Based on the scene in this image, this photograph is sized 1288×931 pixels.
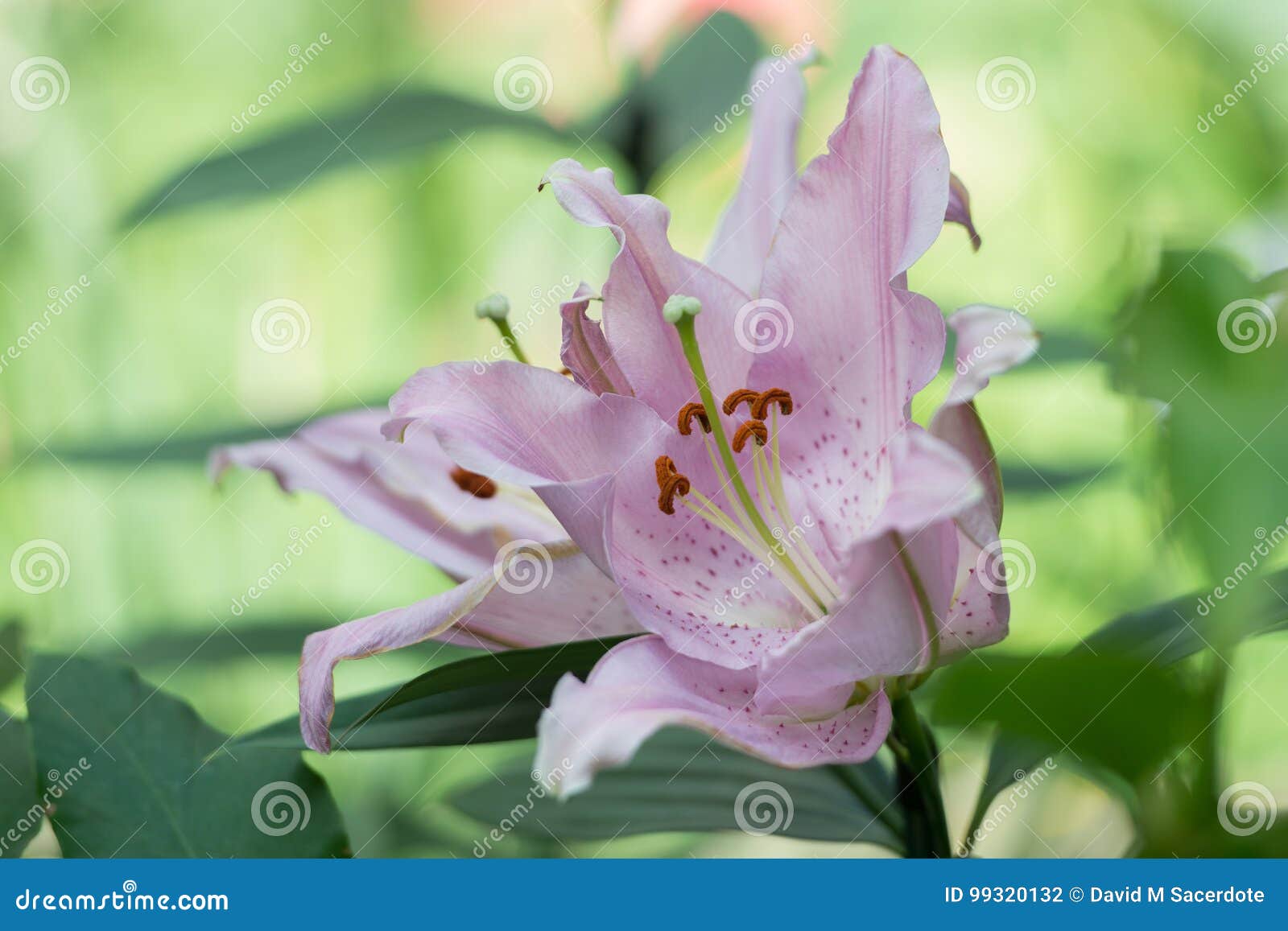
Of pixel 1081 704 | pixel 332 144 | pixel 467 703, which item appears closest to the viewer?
pixel 1081 704

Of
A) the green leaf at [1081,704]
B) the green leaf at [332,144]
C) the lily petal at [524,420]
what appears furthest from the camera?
the green leaf at [332,144]

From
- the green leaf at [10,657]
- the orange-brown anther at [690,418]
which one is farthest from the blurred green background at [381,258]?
the orange-brown anther at [690,418]

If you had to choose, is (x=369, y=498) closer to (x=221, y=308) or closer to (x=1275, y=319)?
(x=1275, y=319)

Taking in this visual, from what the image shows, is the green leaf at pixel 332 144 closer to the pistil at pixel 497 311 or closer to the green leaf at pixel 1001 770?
the pistil at pixel 497 311

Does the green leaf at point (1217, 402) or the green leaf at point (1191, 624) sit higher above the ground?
the green leaf at point (1217, 402)

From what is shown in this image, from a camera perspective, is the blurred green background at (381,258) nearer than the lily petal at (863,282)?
No

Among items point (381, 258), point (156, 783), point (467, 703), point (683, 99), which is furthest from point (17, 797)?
point (381, 258)

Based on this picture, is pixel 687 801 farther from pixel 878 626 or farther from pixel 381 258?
pixel 381 258

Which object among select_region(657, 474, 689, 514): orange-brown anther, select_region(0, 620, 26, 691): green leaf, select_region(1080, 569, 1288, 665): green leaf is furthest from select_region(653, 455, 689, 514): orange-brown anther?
select_region(0, 620, 26, 691): green leaf
